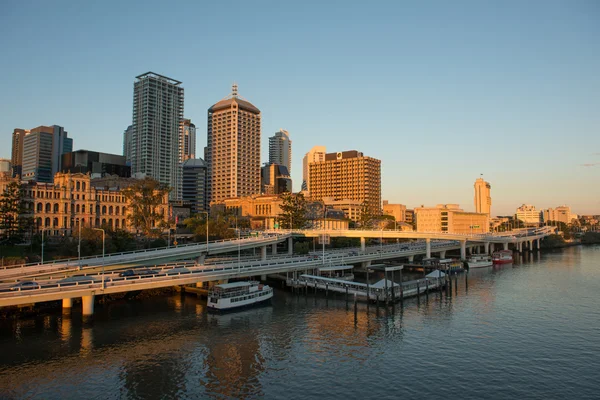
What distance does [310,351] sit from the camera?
5156 cm

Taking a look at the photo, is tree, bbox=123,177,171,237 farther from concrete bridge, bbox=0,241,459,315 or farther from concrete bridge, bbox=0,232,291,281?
concrete bridge, bbox=0,241,459,315

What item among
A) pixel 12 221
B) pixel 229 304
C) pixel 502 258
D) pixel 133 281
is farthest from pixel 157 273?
pixel 502 258

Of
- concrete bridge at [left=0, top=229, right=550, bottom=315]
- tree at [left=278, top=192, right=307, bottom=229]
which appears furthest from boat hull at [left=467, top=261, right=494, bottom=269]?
tree at [left=278, top=192, right=307, bottom=229]

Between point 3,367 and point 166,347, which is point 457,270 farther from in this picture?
point 3,367

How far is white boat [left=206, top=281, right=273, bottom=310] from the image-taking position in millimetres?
71250

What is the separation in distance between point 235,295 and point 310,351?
24957mm

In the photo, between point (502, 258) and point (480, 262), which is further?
point (502, 258)

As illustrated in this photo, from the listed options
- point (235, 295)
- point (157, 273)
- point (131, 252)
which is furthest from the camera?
point (131, 252)

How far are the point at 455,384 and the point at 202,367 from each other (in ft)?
84.6

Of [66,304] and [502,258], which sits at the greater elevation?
[502,258]

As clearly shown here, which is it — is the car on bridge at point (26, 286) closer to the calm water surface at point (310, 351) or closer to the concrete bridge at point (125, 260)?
the concrete bridge at point (125, 260)

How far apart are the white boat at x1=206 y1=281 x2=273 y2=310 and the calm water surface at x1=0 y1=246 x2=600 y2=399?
7.94 feet

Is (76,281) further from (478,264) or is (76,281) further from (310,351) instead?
(478,264)

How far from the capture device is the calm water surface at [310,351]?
41125 millimetres
